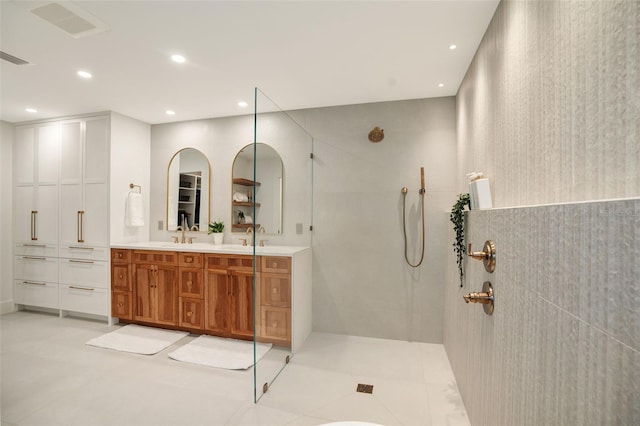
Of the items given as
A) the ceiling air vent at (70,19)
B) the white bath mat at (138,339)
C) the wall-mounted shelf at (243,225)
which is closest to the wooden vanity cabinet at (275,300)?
the wall-mounted shelf at (243,225)

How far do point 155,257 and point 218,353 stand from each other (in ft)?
4.50

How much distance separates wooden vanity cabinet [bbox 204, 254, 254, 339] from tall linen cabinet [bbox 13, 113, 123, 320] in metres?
1.45

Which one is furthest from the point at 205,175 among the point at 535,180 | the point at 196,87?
the point at 535,180

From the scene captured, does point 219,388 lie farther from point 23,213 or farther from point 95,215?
point 23,213

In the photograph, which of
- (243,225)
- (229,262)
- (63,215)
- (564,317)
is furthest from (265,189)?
(63,215)

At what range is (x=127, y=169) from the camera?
145 inches

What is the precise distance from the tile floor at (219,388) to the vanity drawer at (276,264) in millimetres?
868

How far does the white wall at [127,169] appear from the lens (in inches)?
139

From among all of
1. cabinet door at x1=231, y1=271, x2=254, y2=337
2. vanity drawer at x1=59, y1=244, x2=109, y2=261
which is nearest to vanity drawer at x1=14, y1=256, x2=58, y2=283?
vanity drawer at x1=59, y1=244, x2=109, y2=261

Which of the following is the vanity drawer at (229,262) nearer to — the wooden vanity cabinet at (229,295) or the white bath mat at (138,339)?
the wooden vanity cabinet at (229,295)

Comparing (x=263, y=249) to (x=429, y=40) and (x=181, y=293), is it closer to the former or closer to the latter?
(x=181, y=293)

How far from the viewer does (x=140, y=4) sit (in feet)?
5.72

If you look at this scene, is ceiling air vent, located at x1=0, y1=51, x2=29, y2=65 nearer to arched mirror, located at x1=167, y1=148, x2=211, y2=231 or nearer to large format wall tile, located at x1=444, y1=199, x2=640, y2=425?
arched mirror, located at x1=167, y1=148, x2=211, y2=231

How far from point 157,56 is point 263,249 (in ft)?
5.80
